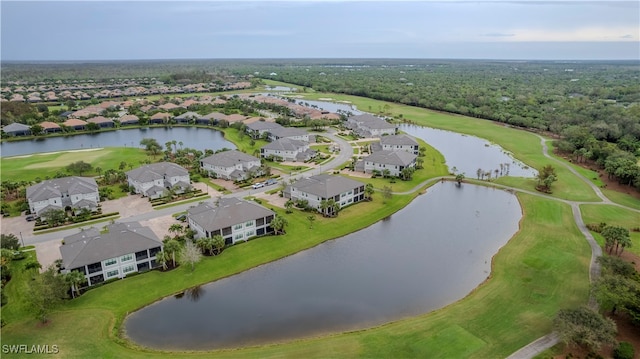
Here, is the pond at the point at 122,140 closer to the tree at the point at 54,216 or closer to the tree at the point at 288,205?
the tree at the point at 288,205

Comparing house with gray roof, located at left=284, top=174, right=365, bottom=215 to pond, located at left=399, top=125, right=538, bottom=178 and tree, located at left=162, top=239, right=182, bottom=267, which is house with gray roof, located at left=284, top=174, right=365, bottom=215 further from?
pond, located at left=399, top=125, right=538, bottom=178

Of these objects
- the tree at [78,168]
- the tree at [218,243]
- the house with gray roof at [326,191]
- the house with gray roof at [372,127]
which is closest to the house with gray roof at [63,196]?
the tree at [78,168]

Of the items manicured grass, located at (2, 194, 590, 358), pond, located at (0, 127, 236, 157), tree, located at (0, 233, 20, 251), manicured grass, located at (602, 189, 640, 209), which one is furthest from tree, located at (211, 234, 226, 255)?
manicured grass, located at (602, 189, 640, 209)

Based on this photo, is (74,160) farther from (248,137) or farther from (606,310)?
(606,310)

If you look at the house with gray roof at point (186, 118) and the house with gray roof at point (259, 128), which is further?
the house with gray roof at point (186, 118)

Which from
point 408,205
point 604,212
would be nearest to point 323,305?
A: point 408,205

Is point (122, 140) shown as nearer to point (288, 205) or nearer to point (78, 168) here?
point (78, 168)

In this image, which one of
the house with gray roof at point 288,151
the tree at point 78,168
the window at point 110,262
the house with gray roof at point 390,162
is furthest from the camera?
the house with gray roof at point 288,151
